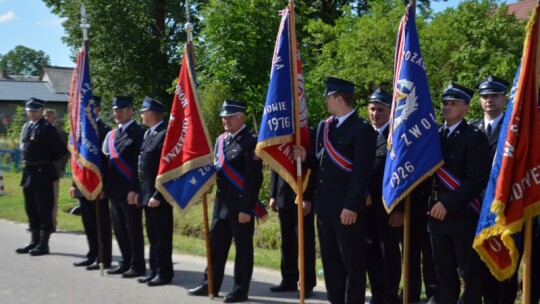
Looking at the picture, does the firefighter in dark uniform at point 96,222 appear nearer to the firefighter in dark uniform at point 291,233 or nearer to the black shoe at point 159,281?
the black shoe at point 159,281

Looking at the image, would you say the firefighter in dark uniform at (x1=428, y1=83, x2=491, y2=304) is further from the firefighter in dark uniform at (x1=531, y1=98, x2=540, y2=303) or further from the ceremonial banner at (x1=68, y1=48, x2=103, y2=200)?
the ceremonial banner at (x1=68, y1=48, x2=103, y2=200)

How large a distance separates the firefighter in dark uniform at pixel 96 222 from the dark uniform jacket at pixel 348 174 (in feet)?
11.6

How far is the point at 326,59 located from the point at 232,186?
27.0 ft

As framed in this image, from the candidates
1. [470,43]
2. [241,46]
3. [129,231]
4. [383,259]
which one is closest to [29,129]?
[129,231]

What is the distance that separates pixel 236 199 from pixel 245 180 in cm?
23

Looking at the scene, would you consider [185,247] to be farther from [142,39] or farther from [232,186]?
[142,39]

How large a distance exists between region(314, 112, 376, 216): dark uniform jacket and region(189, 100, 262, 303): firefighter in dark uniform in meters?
0.96

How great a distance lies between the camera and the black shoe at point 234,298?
Result: 6199mm

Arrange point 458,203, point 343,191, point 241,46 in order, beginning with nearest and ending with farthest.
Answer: point 458,203 → point 343,191 → point 241,46

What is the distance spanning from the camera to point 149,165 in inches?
275

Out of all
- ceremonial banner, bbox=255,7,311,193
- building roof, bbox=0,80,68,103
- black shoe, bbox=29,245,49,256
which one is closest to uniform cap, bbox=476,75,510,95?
ceremonial banner, bbox=255,7,311,193

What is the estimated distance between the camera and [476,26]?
36.9ft

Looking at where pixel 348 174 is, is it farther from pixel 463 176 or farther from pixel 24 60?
pixel 24 60

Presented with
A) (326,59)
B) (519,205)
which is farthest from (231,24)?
(519,205)
